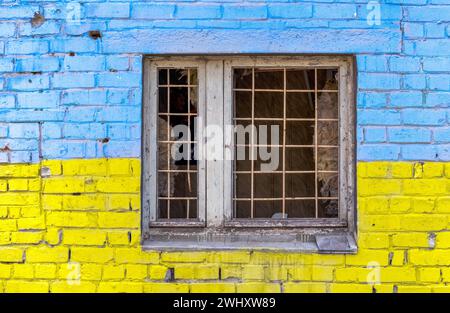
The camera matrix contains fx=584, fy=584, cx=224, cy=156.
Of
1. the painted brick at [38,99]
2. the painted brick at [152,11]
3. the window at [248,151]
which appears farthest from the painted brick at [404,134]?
the painted brick at [38,99]

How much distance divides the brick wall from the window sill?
0.17 ft

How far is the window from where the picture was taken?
12.7ft

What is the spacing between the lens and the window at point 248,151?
3873mm

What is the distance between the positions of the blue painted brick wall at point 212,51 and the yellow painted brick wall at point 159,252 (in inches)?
Answer: 5.5

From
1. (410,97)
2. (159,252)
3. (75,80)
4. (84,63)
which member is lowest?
(159,252)

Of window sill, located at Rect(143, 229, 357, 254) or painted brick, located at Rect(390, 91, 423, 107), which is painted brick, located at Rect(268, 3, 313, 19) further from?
window sill, located at Rect(143, 229, 357, 254)

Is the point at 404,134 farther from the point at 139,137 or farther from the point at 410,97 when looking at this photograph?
the point at 139,137

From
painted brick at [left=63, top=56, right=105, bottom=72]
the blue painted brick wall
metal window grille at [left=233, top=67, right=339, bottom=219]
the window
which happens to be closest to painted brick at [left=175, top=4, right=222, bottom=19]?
the blue painted brick wall

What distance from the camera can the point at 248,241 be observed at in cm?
387

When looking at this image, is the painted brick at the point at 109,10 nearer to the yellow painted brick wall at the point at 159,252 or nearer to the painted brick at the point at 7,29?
the painted brick at the point at 7,29

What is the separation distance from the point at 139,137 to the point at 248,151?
0.74 m

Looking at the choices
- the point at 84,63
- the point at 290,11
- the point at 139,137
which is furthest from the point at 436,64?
the point at 84,63

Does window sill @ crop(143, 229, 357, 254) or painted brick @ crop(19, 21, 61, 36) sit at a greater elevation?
painted brick @ crop(19, 21, 61, 36)

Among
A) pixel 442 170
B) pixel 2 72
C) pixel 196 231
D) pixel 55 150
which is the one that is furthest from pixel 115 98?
pixel 442 170
